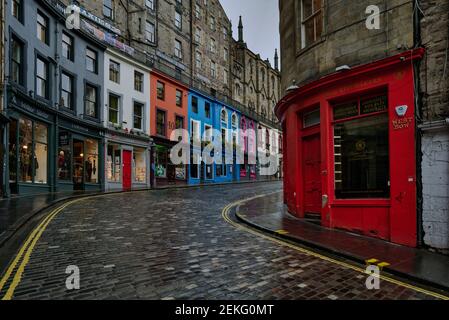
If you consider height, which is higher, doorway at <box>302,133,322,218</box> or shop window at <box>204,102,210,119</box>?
shop window at <box>204,102,210,119</box>

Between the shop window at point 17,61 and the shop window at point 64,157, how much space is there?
3.75m

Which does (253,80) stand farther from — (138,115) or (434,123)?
(434,123)

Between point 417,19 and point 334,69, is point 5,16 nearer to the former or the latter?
point 334,69

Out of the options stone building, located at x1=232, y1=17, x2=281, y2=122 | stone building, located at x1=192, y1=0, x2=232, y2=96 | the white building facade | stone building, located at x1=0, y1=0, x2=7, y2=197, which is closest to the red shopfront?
stone building, located at x1=0, y1=0, x2=7, y2=197

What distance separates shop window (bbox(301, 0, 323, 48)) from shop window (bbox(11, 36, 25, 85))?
43.0 ft

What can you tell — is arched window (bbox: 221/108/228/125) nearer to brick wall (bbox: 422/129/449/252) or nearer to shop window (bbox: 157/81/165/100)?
shop window (bbox: 157/81/165/100)

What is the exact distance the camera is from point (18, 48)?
54.3 feet

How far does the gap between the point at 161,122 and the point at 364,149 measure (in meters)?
23.1

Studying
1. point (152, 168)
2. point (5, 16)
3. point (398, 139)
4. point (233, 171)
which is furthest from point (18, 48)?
point (233, 171)

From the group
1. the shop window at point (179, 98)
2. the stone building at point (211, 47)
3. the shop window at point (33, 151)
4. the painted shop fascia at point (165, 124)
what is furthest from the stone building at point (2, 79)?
the stone building at point (211, 47)

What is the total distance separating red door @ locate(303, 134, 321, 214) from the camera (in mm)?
11102

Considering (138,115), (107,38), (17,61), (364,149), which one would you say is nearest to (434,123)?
(364,149)

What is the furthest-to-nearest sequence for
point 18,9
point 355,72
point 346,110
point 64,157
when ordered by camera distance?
1. point 64,157
2. point 18,9
3. point 346,110
4. point 355,72

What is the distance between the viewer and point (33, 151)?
17547 millimetres
